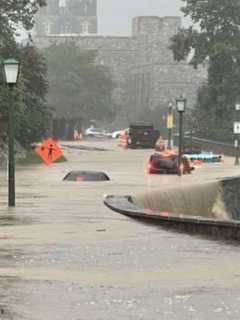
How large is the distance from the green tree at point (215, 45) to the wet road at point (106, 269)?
6245 centimetres

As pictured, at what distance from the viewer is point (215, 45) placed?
81.5m

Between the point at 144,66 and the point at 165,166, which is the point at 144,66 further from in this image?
the point at 165,166

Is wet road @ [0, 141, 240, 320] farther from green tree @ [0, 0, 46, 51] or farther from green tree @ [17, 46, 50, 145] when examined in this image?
green tree @ [17, 46, 50, 145]

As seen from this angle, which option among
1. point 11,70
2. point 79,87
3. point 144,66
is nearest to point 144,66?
point 144,66

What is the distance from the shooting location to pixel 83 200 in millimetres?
25250

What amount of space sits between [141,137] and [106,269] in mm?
67726

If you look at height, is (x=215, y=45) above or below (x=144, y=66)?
above

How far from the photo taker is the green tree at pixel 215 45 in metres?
83.1

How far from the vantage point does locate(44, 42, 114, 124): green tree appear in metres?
136

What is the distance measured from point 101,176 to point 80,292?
83.2 ft

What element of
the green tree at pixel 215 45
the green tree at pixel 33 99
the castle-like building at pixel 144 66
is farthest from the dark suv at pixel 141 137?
the castle-like building at pixel 144 66

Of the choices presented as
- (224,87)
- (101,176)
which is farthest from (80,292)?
(224,87)

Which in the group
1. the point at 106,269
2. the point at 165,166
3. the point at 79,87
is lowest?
the point at 79,87

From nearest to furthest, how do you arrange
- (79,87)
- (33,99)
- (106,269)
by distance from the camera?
(106,269) < (33,99) < (79,87)
